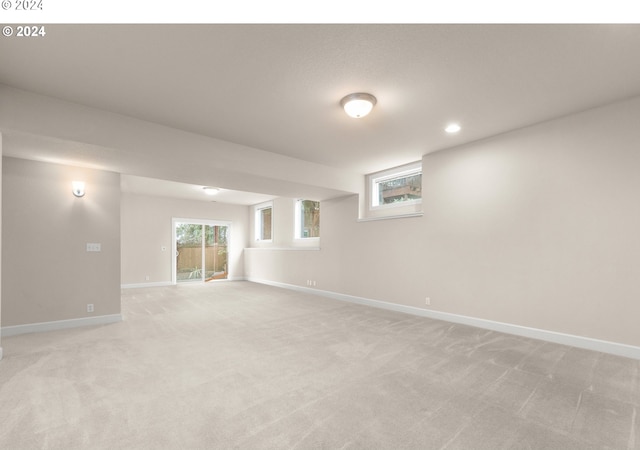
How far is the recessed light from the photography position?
366 centimetres

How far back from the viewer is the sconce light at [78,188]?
412cm

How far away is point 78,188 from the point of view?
163 inches

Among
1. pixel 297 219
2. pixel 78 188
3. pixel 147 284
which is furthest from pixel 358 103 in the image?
pixel 147 284

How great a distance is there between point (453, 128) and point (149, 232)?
27.3 ft

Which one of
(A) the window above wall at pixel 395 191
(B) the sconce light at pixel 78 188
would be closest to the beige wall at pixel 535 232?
(A) the window above wall at pixel 395 191

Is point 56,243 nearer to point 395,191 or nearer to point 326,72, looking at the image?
point 326,72

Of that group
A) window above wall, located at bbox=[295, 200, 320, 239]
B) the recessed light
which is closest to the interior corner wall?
window above wall, located at bbox=[295, 200, 320, 239]

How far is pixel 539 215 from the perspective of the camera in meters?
3.54

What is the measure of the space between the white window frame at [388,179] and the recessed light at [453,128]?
4.00ft

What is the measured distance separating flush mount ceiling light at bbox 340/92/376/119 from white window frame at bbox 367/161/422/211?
2468 mm

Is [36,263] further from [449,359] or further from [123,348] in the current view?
[449,359]

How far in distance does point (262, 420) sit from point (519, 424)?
5.44 ft

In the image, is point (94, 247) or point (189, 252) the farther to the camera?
point (189, 252)

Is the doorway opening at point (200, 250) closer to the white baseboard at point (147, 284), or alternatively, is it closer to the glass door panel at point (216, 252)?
the glass door panel at point (216, 252)
